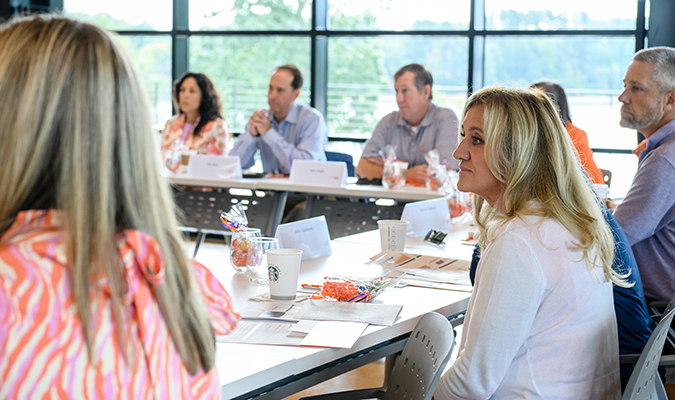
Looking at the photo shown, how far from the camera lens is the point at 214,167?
4703 millimetres

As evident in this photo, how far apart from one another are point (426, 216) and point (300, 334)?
148 cm

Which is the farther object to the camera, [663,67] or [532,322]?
[663,67]

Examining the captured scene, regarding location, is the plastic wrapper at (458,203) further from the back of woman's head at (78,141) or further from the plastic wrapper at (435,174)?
the back of woman's head at (78,141)

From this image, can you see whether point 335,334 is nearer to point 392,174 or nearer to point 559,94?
point 392,174

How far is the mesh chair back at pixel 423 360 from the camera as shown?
1261 mm

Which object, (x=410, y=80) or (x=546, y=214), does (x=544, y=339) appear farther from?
(x=410, y=80)

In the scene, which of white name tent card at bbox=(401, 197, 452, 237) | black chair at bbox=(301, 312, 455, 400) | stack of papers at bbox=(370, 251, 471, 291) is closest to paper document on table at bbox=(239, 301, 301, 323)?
black chair at bbox=(301, 312, 455, 400)

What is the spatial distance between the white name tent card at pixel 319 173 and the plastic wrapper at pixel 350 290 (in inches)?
100

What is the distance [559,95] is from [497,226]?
9.09ft

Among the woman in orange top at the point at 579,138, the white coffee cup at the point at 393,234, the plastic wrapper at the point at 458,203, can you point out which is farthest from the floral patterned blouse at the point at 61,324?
the plastic wrapper at the point at 458,203

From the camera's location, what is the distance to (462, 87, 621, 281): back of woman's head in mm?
1498

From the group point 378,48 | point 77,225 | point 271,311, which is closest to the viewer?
point 77,225

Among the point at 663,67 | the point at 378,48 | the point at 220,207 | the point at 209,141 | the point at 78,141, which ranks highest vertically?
the point at 378,48

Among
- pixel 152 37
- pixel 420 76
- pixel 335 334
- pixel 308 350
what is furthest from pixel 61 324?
pixel 152 37
